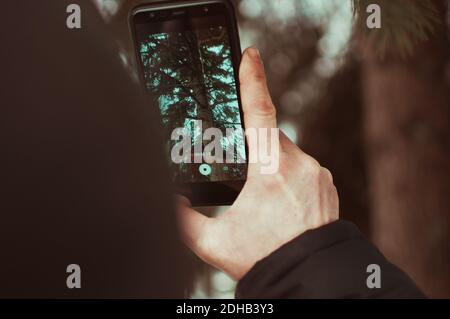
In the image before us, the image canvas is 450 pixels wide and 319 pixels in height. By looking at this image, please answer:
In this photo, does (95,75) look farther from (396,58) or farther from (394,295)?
(396,58)

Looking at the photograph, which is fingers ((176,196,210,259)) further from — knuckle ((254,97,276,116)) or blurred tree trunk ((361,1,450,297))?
blurred tree trunk ((361,1,450,297))

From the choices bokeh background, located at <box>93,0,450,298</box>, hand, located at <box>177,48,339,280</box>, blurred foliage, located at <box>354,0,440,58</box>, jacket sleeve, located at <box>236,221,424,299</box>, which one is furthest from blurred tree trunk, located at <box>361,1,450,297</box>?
jacket sleeve, located at <box>236,221,424,299</box>

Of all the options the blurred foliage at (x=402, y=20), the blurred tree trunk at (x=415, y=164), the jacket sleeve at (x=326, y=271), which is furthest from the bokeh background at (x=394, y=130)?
the jacket sleeve at (x=326, y=271)

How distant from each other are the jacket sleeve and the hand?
162 mm

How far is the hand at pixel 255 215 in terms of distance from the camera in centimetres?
72

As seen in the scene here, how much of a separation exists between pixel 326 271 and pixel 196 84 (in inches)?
13.5

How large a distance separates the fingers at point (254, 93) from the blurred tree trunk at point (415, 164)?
3.73 ft

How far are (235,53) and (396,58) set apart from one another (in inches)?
45.8

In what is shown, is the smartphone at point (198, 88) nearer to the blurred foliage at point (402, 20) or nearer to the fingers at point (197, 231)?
the fingers at point (197, 231)

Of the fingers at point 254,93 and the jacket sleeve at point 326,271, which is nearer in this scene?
the jacket sleeve at point 326,271

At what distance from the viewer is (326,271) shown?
44 cm

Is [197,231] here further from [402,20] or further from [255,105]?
[402,20]

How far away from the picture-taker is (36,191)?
17 centimetres
